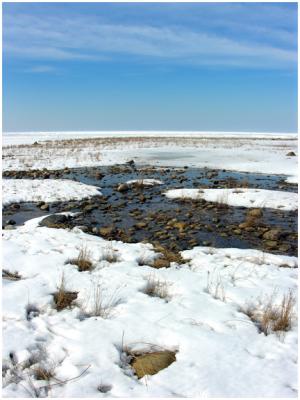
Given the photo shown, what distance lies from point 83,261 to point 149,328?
2.55 metres

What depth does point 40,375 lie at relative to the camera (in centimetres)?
369

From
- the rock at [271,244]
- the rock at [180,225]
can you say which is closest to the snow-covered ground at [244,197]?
the rock at [180,225]

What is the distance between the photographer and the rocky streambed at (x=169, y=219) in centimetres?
916

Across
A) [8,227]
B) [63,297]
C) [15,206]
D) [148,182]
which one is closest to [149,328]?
[63,297]

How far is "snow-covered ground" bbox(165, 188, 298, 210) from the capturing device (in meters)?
12.6

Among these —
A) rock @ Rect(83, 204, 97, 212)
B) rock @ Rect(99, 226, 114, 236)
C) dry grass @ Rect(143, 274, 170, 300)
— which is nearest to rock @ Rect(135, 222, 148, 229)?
rock @ Rect(99, 226, 114, 236)

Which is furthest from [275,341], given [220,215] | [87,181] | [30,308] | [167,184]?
[87,181]

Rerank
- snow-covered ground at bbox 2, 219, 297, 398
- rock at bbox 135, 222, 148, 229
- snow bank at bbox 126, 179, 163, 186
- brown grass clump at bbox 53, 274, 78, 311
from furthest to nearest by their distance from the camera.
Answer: snow bank at bbox 126, 179, 163, 186 < rock at bbox 135, 222, 148, 229 < brown grass clump at bbox 53, 274, 78, 311 < snow-covered ground at bbox 2, 219, 297, 398

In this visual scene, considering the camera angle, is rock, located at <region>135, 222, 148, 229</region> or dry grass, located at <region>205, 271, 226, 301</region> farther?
rock, located at <region>135, 222, 148, 229</region>

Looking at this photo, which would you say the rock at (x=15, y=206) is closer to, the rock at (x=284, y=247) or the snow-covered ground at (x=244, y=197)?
the snow-covered ground at (x=244, y=197)

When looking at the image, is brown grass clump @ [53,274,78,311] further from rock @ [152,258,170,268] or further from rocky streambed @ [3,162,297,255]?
rocky streambed @ [3,162,297,255]

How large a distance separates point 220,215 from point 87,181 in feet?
28.0

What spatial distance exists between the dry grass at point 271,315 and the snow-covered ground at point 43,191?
386 inches

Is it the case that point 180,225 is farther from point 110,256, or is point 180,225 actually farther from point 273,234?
point 110,256
